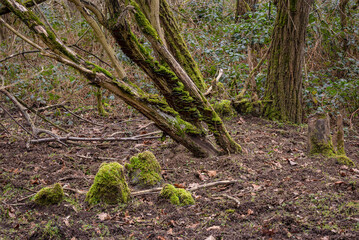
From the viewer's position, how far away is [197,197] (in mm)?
3928

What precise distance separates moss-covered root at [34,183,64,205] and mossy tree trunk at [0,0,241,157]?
1.38 m

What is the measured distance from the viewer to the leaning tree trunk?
748 cm

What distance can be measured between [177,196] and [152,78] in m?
1.77

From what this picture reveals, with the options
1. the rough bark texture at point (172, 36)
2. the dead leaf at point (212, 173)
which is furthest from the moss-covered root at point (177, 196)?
the rough bark texture at point (172, 36)

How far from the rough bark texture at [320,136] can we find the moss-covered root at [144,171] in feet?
8.71

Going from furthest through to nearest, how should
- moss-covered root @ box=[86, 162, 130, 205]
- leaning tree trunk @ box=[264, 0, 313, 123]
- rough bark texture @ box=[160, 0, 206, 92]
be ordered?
leaning tree trunk @ box=[264, 0, 313, 123] → rough bark texture @ box=[160, 0, 206, 92] → moss-covered root @ box=[86, 162, 130, 205]

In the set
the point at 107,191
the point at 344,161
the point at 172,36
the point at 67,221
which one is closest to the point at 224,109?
the point at 172,36

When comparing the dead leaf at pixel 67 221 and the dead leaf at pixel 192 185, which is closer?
the dead leaf at pixel 67 221

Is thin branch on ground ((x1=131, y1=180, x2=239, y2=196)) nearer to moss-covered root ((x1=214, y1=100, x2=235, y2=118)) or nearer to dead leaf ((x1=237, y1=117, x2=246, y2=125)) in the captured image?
dead leaf ((x1=237, y1=117, x2=246, y2=125))

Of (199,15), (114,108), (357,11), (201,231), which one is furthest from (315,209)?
(199,15)

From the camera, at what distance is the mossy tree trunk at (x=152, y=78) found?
4.02 metres

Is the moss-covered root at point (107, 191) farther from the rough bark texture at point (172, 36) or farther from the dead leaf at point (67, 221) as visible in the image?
the rough bark texture at point (172, 36)

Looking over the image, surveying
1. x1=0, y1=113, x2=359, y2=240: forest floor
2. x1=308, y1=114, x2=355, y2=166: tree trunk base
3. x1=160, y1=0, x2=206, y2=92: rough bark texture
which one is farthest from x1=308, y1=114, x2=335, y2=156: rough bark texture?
x1=160, y1=0, x2=206, y2=92: rough bark texture

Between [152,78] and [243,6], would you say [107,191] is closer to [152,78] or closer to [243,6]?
[152,78]
